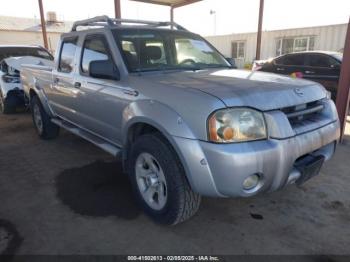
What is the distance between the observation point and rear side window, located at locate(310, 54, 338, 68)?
7822mm

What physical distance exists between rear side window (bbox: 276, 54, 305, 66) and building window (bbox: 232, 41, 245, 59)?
510 inches

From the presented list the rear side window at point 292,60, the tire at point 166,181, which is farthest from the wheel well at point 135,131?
the rear side window at point 292,60

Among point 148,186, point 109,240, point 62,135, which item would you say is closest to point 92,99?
point 148,186

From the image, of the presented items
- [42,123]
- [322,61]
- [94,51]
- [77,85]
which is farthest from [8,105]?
[322,61]

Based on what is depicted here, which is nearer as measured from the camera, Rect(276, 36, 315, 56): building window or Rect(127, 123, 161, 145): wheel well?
Rect(127, 123, 161, 145): wheel well

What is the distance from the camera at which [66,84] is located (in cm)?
428

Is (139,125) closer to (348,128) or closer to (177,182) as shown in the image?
(177,182)

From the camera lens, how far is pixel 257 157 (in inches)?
85.0

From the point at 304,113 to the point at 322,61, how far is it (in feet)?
21.0

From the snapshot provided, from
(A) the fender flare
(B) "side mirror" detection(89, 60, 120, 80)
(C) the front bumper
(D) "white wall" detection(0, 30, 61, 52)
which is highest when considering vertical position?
(D) "white wall" detection(0, 30, 61, 52)

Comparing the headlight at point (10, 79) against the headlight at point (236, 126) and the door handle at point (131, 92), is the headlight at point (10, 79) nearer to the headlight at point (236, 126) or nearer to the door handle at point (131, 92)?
the door handle at point (131, 92)

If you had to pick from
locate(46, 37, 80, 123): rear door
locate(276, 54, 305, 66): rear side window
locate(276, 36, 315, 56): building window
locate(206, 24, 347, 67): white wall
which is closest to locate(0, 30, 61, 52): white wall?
locate(206, 24, 347, 67): white wall

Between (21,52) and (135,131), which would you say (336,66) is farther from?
(21,52)

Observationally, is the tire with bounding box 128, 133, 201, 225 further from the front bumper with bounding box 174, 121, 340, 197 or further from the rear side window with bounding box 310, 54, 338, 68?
the rear side window with bounding box 310, 54, 338, 68
